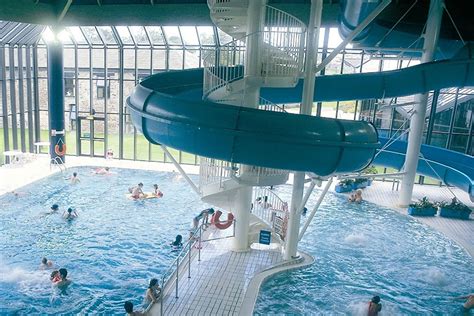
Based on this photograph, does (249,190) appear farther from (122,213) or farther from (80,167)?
(80,167)

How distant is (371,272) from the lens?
1059 cm

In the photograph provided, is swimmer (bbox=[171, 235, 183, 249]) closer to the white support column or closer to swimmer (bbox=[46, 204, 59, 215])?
the white support column

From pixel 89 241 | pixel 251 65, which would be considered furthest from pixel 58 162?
pixel 251 65

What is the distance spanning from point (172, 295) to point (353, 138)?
4474 millimetres

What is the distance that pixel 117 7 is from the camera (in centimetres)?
1728

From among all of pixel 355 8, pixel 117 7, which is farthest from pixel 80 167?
pixel 355 8

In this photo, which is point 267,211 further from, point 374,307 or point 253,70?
point 253,70

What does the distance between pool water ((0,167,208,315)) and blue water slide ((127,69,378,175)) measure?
154 inches

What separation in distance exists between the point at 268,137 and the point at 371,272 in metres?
5.91

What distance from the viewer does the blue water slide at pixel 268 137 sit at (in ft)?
20.9

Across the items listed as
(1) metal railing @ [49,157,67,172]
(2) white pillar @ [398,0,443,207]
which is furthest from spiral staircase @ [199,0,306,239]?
Result: (1) metal railing @ [49,157,67,172]

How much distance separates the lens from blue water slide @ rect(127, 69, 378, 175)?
6.36m

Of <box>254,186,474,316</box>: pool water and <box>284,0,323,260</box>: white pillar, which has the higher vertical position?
<box>284,0,323,260</box>: white pillar

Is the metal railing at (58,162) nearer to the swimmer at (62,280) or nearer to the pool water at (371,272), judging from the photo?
the swimmer at (62,280)
